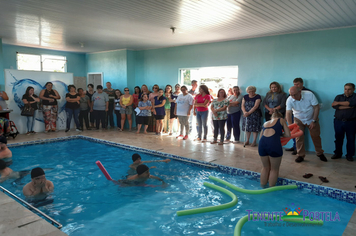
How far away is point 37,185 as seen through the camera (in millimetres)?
3943

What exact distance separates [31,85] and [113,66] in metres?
3.42

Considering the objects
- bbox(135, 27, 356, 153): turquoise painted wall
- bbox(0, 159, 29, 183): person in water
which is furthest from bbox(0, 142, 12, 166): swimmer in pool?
bbox(135, 27, 356, 153): turquoise painted wall

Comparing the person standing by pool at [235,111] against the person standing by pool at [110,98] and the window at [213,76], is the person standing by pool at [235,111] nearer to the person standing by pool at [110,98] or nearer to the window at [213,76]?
the window at [213,76]

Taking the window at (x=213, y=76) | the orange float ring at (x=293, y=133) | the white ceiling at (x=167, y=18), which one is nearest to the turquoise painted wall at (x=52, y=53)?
the white ceiling at (x=167, y=18)

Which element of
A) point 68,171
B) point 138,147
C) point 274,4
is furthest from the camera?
point 138,147

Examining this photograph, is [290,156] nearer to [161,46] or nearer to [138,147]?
[138,147]

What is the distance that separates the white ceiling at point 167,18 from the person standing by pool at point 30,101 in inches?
73.7

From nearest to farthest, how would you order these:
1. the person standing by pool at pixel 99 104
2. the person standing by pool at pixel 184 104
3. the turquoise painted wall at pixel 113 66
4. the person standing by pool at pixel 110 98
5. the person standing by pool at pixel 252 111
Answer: the person standing by pool at pixel 252 111 < the person standing by pool at pixel 184 104 < the person standing by pool at pixel 99 104 < the person standing by pool at pixel 110 98 < the turquoise painted wall at pixel 113 66

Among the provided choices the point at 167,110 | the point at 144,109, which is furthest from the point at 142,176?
the point at 167,110

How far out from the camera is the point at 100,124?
1107 centimetres

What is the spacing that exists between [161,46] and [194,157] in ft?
18.5

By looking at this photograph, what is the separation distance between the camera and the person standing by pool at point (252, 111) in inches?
292

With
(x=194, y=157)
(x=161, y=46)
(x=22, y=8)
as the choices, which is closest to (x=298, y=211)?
(x=194, y=157)

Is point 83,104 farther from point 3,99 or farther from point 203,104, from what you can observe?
point 203,104
